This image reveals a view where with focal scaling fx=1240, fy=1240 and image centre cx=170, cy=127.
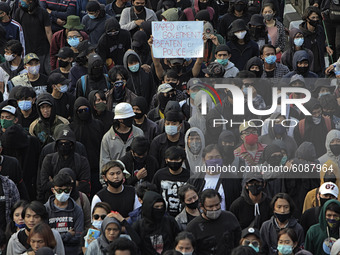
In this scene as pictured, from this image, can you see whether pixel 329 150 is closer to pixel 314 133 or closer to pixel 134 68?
pixel 314 133

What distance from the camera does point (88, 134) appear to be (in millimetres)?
17109

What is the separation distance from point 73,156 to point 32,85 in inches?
110

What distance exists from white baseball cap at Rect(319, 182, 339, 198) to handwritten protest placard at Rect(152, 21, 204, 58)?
4322 millimetres

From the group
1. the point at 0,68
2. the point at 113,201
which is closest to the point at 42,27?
the point at 0,68

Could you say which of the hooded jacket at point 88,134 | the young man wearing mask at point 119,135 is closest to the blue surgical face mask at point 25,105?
the hooded jacket at point 88,134

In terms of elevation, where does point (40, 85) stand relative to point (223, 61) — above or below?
below

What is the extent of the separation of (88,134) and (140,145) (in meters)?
1.29

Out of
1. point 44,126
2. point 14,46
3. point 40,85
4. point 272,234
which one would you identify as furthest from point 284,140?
point 14,46

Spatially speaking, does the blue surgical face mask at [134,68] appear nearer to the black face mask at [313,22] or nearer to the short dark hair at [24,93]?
the short dark hair at [24,93]

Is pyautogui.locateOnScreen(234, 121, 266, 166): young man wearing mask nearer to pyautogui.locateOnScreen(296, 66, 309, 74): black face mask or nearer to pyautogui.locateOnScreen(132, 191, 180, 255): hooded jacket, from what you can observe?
pyautogui.locateOnScreen(132, 191, 180, 255): hooded jacket

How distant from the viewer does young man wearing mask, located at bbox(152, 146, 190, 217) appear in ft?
51.4

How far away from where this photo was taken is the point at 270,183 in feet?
52.5

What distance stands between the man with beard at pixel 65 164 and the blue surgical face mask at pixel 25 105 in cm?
140

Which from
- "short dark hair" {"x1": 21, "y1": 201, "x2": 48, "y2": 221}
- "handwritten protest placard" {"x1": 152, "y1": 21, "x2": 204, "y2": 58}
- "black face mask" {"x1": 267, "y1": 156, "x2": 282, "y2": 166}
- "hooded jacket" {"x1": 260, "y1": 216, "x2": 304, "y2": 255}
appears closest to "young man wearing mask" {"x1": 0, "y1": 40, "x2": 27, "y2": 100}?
"handwritten protest placard" {"x1": 152, "y1": 21, "x2": 204, "y2": 58}
